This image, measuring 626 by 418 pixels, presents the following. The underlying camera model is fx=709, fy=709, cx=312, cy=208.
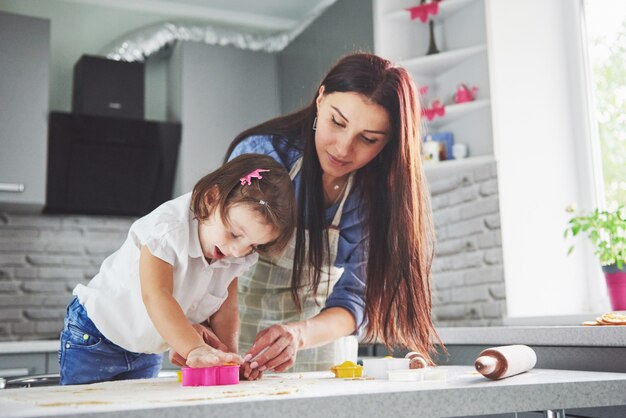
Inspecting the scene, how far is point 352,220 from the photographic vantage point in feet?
5.46

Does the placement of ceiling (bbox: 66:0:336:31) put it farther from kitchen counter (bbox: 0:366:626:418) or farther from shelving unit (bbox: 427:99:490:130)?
kitchen counter (bbox: 0:366:626:418)

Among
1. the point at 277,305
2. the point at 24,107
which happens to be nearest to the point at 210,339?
the point at 277,305

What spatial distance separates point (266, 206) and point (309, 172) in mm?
276

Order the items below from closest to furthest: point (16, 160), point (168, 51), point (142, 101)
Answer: point (16, 160)
point (142, 101)
point (168, 51)

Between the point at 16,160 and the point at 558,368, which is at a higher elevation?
the point at 16,160

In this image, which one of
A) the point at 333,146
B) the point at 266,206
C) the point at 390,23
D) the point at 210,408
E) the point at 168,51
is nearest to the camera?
the point at 210,408

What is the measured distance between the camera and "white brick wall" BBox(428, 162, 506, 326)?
273 centimetres

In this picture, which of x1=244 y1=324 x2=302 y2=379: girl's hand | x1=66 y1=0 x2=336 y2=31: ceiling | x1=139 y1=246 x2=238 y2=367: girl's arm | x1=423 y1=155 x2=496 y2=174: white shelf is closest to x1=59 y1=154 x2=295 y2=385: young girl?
x1=139 y1=246 x2=238 y2=367: girl's arm

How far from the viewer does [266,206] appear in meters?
1.33

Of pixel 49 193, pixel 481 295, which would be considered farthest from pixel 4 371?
pixel 481 295

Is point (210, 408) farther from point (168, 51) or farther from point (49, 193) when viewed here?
point (168, 51)

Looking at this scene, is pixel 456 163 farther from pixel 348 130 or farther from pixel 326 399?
pixel 326 399

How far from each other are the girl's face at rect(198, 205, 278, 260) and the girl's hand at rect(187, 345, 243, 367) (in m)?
0.24

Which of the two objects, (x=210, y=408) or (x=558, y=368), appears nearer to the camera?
(x=210, y=408)
